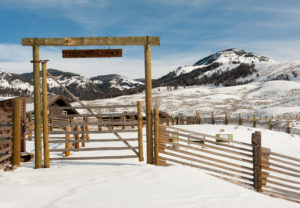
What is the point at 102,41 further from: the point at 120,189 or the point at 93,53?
the point at 120,189

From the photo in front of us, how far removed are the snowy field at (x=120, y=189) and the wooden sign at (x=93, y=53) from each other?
129 inches

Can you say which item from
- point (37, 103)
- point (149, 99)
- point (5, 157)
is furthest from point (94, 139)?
point (149, 99)

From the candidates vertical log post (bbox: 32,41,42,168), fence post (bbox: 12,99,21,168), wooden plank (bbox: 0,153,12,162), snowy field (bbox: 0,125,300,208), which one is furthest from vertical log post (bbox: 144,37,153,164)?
wooden plank (bbox: 0,153,12,162)

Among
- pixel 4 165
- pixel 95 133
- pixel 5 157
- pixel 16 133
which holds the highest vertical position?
pixel 16 133

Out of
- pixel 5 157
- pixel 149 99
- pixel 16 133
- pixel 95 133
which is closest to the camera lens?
pixel 5 157

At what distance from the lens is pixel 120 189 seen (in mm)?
5145

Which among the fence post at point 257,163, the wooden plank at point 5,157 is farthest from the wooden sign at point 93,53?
the fence post at point 257,163

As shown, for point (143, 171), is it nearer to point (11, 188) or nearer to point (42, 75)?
point (11, 188)

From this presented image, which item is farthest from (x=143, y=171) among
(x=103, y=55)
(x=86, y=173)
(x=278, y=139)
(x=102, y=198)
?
(x=278, y=139)

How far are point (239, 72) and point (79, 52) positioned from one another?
162 meters

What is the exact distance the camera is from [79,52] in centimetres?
716

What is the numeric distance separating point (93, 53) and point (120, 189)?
403 cm

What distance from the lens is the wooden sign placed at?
714 cm

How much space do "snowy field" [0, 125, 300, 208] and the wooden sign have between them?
327 centimetres
